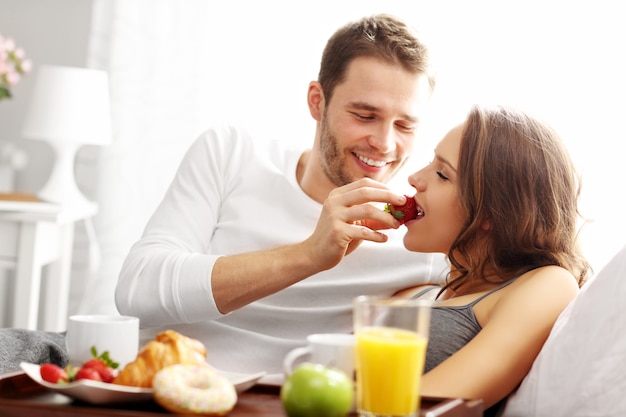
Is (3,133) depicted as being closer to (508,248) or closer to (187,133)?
(187,133)

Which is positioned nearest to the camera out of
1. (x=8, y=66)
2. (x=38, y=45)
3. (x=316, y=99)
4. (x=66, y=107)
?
(x=316, y=99)

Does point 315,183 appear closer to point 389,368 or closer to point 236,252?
point 236,252

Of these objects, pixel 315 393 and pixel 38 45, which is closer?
pixel 315 393

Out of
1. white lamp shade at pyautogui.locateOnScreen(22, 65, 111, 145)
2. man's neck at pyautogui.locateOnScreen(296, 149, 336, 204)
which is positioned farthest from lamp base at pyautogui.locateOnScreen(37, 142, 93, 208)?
man's neck at pyautogui.locateOnScreen(296, 149, 336, 204)

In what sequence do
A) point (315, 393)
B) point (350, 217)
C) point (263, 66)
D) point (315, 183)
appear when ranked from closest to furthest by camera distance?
point (315, 393)
point (350, 217)
point (315, 183)
point (263, 66)

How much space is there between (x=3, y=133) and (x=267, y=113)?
1.29 m

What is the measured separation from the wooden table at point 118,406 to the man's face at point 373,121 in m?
1.06

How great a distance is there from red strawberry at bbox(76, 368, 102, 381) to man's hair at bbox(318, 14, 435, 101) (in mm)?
1326

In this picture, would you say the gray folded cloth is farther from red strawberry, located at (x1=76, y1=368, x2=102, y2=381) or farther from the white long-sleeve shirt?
red strawberry, located at (x1=76, y1=368, x2=102, y2=381)

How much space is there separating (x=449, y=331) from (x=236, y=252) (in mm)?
755

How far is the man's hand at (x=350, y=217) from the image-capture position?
178 centimetres

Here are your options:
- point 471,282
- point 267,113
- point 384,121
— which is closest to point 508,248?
point 471,282

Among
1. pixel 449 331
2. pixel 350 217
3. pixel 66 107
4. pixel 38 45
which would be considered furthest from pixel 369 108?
pixel 38 45

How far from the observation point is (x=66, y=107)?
3.44m
